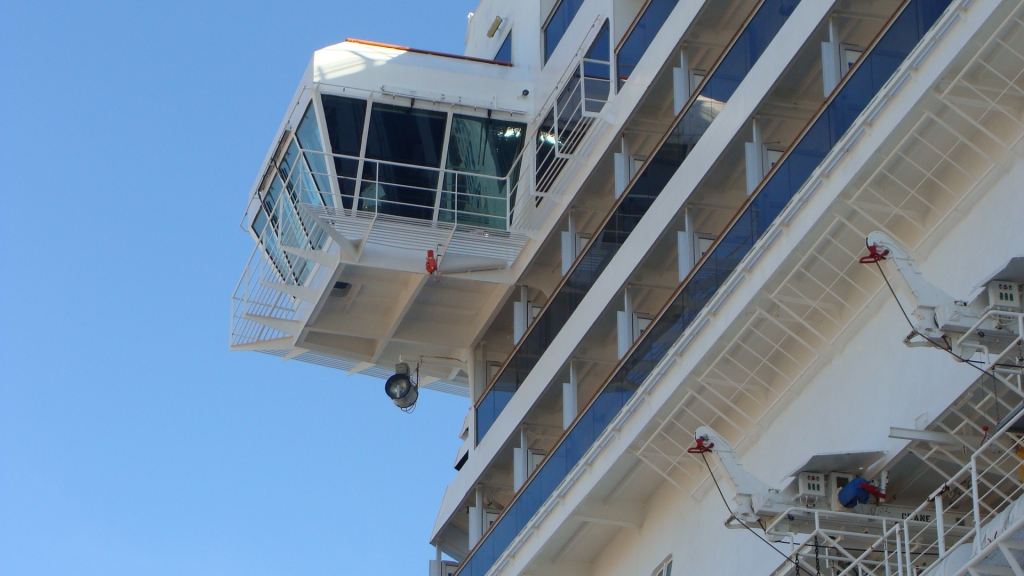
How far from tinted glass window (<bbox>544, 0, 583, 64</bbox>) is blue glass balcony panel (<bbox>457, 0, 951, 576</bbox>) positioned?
24.8ft

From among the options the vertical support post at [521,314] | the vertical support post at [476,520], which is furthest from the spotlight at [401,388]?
the vertical support post at [521,314]

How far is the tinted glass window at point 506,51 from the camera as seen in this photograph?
2905 cm

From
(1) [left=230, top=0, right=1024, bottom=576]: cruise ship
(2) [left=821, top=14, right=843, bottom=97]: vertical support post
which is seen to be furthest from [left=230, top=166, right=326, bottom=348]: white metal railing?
(2) [left=821, top=14, right=843, bottom=97]: vertical support post

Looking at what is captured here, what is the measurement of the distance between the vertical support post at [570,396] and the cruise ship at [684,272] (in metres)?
0.05

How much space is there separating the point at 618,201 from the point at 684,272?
8.68 ft

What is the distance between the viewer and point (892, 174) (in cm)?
1678

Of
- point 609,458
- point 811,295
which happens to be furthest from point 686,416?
point 811,295

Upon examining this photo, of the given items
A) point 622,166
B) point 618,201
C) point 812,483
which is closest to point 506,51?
point 622,166

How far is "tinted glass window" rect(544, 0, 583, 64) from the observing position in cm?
2727

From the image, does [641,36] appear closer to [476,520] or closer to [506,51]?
[506,51]

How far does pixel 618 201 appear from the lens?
23359 millimetres

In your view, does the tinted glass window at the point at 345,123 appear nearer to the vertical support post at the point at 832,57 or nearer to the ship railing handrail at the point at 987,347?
the vertical support post at the point at 832,57

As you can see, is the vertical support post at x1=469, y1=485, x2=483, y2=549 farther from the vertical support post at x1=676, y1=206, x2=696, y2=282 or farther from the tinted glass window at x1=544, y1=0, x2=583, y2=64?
the vertical support post at x1=676, y1=206, x2=696, y2=282

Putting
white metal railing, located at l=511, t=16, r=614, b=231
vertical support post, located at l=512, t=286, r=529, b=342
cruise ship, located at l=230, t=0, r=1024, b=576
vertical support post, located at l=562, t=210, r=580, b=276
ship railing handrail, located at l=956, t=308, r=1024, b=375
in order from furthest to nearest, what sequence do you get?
vertical support post, located at l=512, t=286, r=529, b=342 → vertical support post, located at l=562, t=210, r=580, b=276 → white metal railing, located at l=511, t=16, r=614, b=231 → cruise ship, located at l=230, t=0, r=1024, b=576 → ship railing handrail, located at l=956, t=308, r=1024, b=375
